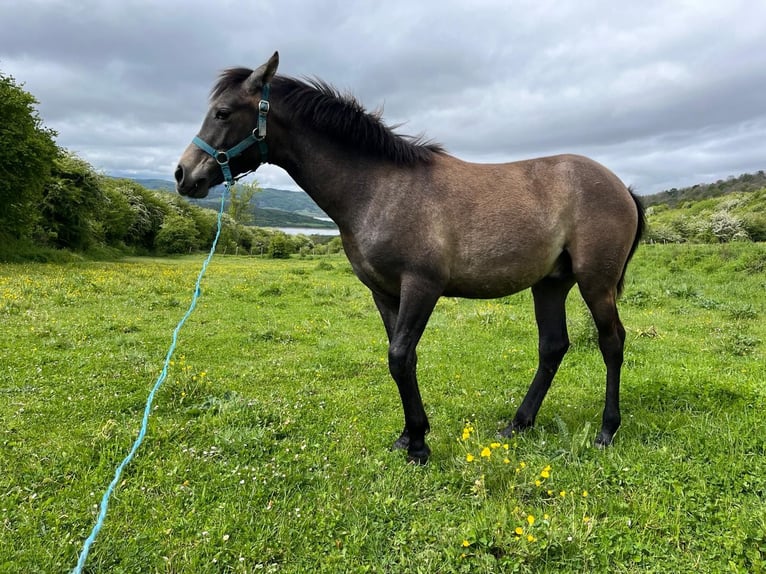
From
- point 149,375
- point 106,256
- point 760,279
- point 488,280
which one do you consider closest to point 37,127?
point 106,256

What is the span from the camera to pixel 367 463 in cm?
393

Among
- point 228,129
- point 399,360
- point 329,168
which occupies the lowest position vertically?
point 399,360

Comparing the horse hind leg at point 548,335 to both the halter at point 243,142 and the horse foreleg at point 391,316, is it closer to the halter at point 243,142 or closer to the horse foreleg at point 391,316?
the horse foreleg at point 391,316

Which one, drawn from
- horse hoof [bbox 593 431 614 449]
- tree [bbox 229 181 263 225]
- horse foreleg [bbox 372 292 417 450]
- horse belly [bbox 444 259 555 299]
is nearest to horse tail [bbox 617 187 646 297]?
horse belly [bbox 444 259 555 299]

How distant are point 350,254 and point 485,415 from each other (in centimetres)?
259

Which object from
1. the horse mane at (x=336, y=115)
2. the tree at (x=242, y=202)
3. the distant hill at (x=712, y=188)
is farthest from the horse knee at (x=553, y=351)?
the distant hill at (x=712, y=188)

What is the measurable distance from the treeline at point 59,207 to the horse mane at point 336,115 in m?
25.5

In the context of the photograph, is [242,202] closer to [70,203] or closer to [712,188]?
[70,203]

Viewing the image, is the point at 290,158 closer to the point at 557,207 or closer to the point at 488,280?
the point at 488,280

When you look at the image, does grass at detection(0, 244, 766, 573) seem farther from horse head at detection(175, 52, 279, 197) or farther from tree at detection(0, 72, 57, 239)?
tree at detection(0, 72, 57, 239)

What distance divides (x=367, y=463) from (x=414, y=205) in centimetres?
230

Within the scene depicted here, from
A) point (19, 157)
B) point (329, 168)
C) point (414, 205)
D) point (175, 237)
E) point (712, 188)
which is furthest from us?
point (712, 188)

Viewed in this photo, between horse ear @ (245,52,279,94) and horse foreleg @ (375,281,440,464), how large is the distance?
206 cm

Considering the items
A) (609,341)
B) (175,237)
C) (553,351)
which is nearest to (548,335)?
(553,351)
